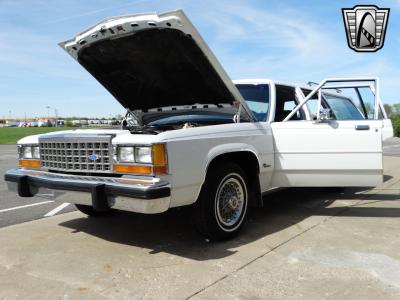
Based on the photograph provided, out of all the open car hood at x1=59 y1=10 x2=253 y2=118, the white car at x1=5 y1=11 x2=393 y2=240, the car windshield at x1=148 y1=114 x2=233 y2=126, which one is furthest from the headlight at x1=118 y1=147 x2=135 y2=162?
the car windshield at x1=148 y1=114 x2=233 y2=126

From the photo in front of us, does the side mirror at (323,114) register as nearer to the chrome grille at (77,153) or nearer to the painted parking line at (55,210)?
the chrome grille at (77,153)

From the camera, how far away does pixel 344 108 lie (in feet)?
22.7

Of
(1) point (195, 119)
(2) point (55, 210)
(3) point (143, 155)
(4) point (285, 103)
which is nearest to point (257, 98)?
(4) point (285, 103)

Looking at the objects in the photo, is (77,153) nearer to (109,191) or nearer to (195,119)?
(109,191)

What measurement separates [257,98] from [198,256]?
2444mm

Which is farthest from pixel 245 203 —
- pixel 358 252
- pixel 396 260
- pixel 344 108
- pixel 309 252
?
pixel 344 108

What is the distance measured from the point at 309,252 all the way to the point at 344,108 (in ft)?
11.3

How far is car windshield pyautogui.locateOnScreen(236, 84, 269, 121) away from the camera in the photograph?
5.44 m

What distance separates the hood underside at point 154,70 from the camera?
454 centimetres

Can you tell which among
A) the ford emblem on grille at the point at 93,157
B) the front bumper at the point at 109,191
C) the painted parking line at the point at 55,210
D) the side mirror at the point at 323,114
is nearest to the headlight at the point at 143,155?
the front bumper at the point at 109,191

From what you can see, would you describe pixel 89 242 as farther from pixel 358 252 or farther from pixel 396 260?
pixel 396 260

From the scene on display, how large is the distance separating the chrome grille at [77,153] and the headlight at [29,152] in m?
0.15

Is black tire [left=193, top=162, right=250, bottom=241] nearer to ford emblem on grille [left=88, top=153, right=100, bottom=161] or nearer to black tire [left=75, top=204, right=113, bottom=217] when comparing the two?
ford emblem on grille [left=88, top=153, right=100, bottom=161]

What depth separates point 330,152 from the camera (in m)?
5.01
